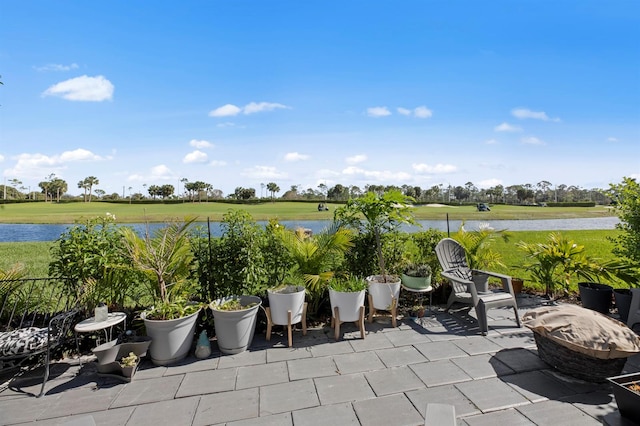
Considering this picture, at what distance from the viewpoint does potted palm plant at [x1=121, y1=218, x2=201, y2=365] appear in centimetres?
291

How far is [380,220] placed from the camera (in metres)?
4.30

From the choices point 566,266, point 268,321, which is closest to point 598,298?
point 566,266

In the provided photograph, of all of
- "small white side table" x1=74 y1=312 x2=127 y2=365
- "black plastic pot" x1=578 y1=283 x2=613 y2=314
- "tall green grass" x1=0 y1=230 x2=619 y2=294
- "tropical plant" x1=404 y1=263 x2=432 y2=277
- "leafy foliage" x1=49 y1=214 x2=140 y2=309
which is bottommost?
"tall green grass" x1=0 y1=230 x2=619 y2=294

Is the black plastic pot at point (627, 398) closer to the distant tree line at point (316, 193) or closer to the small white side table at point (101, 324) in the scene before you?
the small white side table at point (101, 324)

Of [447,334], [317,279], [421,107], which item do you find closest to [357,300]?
[317,279]

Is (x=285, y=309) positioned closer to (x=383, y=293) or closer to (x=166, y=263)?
(x=383, y=293)

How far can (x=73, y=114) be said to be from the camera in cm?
759

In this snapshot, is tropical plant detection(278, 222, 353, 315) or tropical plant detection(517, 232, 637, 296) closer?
tropical plant detection(278, 222, 353, 315)

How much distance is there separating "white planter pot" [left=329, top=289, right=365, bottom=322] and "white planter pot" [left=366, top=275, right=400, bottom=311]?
14.1 inches

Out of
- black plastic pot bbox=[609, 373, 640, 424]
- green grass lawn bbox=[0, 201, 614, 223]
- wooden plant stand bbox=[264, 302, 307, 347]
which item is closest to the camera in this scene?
black plastic pot bbox=[609, 373, 640, 424]

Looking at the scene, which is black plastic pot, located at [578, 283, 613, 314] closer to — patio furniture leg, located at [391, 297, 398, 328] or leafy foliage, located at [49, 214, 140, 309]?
patio furniture leg, located at [391, 297, 398, 328]

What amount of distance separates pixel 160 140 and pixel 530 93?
1338 centimetres

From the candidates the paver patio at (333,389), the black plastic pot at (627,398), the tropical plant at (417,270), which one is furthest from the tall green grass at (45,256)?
the black plastic pot at (627,398)

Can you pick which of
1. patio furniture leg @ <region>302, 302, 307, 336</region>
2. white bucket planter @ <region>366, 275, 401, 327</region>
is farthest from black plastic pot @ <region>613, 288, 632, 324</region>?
patio furniture leg @ <region>302, 302, 307, 336</region>
